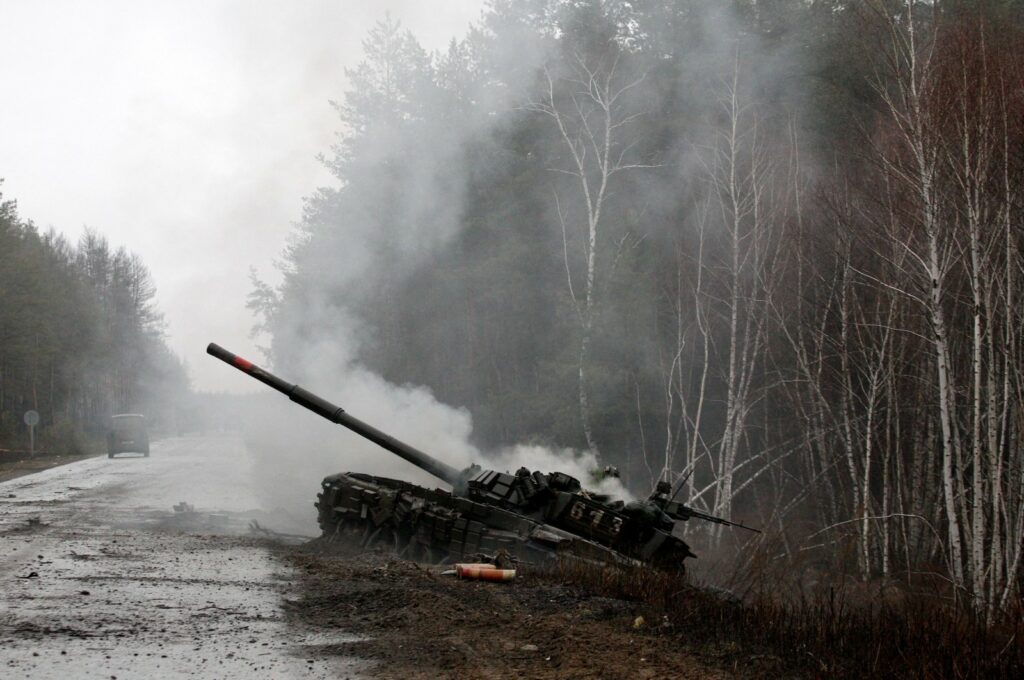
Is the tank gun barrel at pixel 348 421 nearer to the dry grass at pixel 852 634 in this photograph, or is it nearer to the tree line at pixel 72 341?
the dry grass at pixel 852 634

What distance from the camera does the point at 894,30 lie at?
45.2 feet

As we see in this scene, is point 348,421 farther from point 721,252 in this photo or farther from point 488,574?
point 721,252

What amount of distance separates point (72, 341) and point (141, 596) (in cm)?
5281

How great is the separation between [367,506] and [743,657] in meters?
7.90

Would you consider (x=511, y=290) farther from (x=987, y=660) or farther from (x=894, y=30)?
(x=987, y=660)

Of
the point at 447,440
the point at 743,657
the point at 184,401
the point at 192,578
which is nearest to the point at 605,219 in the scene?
the point at 447,440

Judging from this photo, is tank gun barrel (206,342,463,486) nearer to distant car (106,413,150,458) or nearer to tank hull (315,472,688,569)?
tank hull (315,472,688,569)

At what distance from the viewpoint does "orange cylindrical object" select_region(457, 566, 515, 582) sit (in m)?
10.6

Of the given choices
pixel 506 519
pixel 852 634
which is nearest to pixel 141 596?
pixel 506 519

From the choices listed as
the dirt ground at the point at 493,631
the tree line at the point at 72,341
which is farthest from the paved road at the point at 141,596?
the tree line at the point at 72,341

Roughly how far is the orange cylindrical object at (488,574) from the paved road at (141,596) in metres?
1.96

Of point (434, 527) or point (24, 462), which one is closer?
point (434, 527)

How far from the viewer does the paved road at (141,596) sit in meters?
6.70

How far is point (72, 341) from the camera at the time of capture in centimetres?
5719
